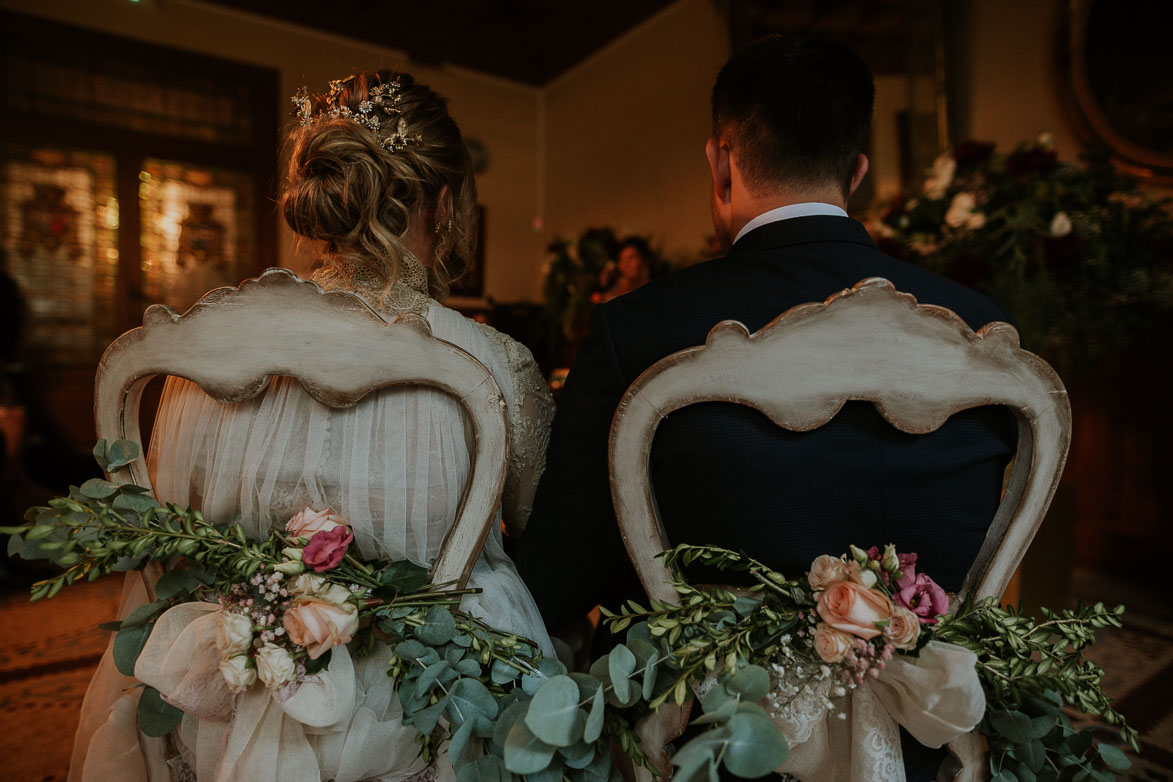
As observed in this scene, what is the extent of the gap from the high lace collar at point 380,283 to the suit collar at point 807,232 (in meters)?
0.48

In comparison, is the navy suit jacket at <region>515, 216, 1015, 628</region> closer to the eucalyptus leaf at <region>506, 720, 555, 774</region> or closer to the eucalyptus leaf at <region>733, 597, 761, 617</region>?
the eucalyptus leaf at <region>733, 597, 761, 617</region>

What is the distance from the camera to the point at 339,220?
97 cm

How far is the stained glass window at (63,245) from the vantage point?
387 cm

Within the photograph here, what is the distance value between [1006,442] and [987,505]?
3.2 inches

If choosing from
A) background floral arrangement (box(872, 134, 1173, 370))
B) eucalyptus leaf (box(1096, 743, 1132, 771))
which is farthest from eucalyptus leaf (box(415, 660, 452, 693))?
background floral arrangement (box(872, 134, 1173, 370))

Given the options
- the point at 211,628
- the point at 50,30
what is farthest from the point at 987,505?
the point at 50,30

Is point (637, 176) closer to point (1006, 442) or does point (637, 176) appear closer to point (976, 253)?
point (976, 253)

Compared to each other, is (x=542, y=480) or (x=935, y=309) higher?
(x=935, y=309)

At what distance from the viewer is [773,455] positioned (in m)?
0.75

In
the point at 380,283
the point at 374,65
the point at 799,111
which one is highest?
the point at 374,65

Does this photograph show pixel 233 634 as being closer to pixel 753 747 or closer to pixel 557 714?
pixel 557 714

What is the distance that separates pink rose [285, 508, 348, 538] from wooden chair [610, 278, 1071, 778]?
1.10 feet

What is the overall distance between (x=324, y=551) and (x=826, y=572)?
1.74 ft

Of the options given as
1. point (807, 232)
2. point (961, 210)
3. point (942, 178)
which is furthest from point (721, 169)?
point (942, 178)
